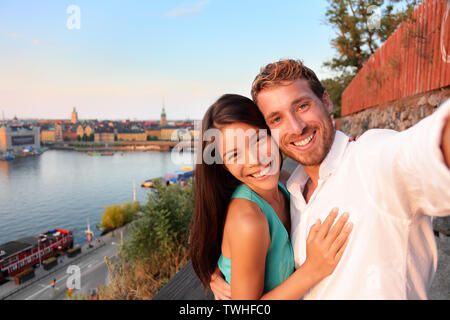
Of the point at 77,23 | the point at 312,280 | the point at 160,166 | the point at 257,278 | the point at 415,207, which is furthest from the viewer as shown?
the point at 160,166

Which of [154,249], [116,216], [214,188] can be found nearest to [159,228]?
[154,249]

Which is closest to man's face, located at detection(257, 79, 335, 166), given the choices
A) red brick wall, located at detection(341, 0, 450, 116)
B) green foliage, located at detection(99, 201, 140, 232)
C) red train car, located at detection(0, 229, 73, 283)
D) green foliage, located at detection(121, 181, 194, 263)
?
red brick wall, located at detection(341, 0, 450, 116)

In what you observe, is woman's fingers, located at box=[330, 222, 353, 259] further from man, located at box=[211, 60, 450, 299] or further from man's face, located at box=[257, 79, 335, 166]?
man's face, located at box=[257, 79, 335, 166]

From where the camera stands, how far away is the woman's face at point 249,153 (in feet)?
3.49

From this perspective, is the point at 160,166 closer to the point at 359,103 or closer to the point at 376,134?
the point at 359,103

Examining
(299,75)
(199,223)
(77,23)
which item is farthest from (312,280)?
(77,23)

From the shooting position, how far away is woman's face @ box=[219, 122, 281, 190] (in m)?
1.06

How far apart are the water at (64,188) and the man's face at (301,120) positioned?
2.42ft

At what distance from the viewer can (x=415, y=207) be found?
55 centimetres

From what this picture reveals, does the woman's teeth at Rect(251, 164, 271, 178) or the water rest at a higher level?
the woman's teeth at Rect(251, 164, 271, 178)

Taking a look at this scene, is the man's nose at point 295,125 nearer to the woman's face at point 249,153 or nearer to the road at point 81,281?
the woman's face at point 249,153

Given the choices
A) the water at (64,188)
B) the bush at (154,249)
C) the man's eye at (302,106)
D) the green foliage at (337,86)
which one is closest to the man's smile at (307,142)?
the man's eye at (302,106)

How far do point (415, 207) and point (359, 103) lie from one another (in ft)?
16.6

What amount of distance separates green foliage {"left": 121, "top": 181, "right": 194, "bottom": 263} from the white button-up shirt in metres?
4.07
